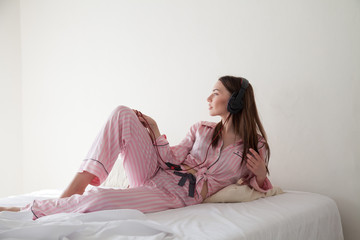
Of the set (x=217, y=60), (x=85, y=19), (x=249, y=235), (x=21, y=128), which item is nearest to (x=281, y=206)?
(x=249, y=235)

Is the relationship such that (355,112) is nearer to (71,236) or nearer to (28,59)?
(71,236)

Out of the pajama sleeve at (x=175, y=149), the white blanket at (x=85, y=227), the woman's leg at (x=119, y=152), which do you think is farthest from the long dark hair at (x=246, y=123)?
the white blanket at (x=85, y=227)

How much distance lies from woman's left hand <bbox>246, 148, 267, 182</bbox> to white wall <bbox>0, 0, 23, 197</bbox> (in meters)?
2.90

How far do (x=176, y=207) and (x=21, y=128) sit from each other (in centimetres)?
283

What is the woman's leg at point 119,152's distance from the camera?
138 centimetres

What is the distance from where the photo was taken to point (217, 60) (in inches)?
89.0

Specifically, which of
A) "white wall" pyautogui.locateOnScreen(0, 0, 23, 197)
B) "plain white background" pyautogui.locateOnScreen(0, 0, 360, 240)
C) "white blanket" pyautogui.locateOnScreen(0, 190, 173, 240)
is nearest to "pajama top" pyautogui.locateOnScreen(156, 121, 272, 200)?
"plain white background" pyautogui.locateOnScreen(0, 0, 360, 240)

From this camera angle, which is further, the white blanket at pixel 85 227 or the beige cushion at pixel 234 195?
the beige cushion at pixel 234 195

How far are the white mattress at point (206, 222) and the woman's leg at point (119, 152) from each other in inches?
10.0

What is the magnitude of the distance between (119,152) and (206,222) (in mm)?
518

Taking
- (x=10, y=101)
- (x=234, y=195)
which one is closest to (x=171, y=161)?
(x=234, y=195)

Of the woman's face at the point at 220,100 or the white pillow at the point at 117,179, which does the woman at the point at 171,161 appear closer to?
the woman's face at the point at 220,100

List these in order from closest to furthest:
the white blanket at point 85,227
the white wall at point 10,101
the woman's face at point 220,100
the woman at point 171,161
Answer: the white blanket at point 85,227, the woman at point 171,161, the woman's face at point 220,100, the white wall at point 10,101

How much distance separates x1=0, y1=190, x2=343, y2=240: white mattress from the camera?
0.93 meters
